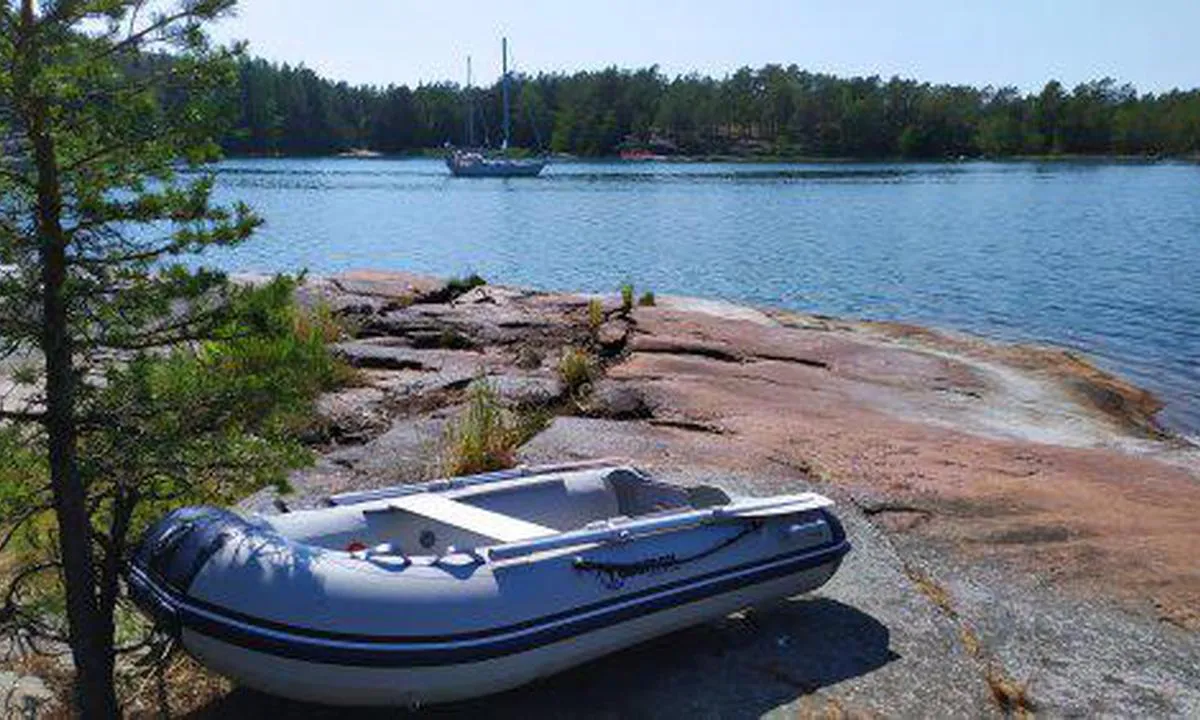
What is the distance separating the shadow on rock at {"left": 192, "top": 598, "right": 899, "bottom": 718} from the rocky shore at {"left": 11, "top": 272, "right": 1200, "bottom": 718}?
0.5 inches

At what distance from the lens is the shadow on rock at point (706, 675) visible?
203 inches

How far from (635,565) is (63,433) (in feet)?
7.81

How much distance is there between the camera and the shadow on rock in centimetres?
517

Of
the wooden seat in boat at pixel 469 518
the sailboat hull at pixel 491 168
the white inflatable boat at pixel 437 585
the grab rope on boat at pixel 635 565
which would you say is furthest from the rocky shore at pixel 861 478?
the sailboat hull at pixel 491 168

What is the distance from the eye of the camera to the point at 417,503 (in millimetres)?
6000

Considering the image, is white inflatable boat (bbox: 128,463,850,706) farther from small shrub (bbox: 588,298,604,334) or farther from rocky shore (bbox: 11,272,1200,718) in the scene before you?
small shrub (bbox: 588,298,604,334)

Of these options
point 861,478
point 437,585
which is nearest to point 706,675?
point 437,585

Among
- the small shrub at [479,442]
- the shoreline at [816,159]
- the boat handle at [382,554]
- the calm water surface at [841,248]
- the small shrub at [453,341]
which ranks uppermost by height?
the boat handle at [382,554]

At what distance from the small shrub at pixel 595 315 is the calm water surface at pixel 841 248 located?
4.81 m

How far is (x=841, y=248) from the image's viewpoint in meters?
36.9

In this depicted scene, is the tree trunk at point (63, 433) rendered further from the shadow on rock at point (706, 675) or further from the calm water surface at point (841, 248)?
the calm water surface at point (841, 248)

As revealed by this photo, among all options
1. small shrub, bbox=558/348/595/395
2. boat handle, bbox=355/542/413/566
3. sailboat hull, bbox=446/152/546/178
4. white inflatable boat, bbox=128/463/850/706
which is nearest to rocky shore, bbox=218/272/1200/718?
small shrub, bbox=558/348/595/395

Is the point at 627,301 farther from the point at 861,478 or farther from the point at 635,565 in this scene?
the point at 635,565

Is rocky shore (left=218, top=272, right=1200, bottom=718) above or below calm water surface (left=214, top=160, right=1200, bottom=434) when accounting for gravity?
above
